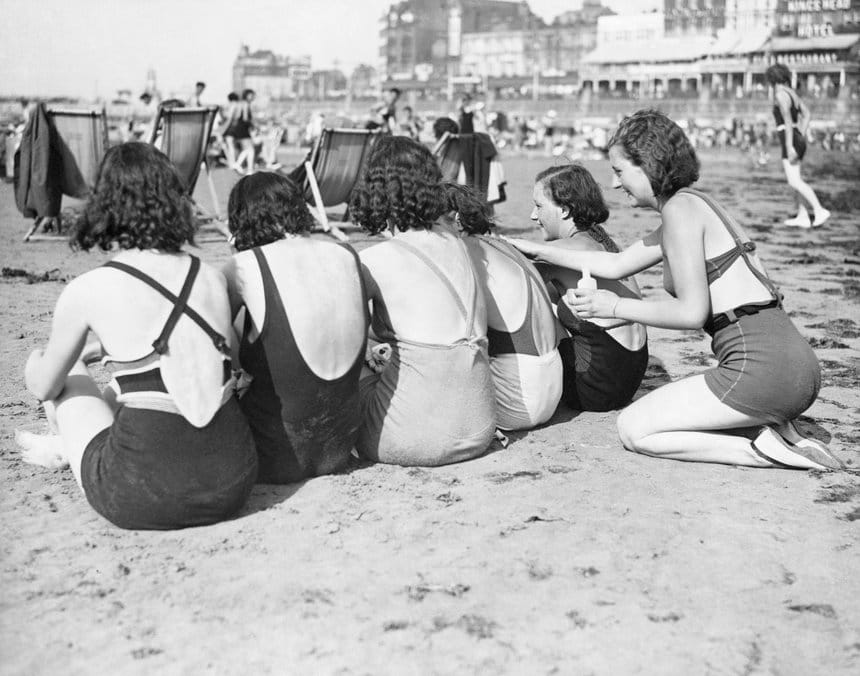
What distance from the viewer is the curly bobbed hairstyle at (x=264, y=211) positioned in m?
3.33

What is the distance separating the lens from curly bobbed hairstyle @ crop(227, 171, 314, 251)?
10.9ft

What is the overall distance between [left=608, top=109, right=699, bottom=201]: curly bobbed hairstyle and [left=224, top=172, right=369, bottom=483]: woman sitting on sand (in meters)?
1.06

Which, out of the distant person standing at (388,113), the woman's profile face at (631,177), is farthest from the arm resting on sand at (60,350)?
the distant person standing at (388,113)

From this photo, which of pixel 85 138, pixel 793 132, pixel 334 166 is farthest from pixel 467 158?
pixel 793 132

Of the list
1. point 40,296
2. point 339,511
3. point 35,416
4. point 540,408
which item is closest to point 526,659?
point 339,511

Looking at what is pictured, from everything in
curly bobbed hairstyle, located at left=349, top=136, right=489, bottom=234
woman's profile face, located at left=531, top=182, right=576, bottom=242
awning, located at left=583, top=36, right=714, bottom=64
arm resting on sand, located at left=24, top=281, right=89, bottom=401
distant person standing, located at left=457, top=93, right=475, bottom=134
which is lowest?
arm resting on sand, located at left=24, top=281, right=89, bottom=401

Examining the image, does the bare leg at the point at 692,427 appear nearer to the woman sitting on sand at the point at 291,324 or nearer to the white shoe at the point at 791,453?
the white shoe at the point at 791,453

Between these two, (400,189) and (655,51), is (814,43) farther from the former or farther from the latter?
(400,189)

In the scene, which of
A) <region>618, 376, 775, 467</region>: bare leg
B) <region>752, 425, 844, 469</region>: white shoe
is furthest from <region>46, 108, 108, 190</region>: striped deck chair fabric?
<region>752, 425, 844, 469</region>: white shoe

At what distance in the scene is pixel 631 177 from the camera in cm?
381

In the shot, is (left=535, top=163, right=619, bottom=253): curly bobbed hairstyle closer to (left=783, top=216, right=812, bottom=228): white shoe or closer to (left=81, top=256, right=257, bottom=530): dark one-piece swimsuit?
(left=81, top=256, right=257, bottom=530): dark one-piece swimsuit

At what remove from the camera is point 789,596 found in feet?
9.04

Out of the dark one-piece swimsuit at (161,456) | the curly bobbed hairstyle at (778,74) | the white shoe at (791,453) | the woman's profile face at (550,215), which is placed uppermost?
the curly bobbed hairstyle at (778,74)

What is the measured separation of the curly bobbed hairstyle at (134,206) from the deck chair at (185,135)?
6578 millimetres
